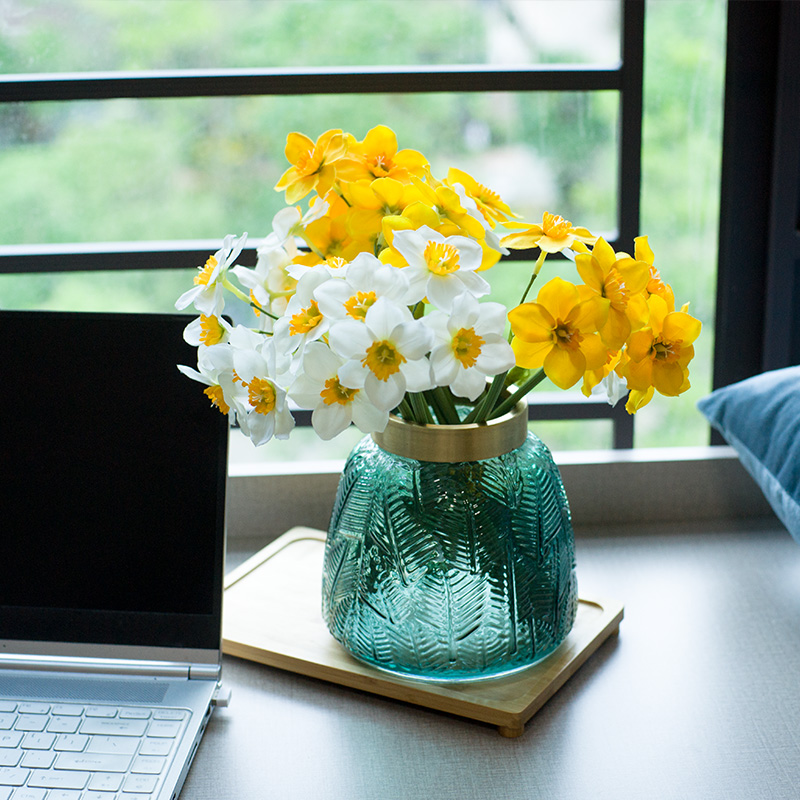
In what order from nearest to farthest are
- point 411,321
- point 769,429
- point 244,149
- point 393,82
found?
point 411,321 < point 769,429 < point 393,82 < point 244,149

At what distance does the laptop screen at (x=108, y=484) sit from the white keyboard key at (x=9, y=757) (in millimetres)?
114

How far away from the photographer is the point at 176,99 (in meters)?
1.22

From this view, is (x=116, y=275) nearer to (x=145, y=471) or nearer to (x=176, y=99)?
(x=176, y=99)

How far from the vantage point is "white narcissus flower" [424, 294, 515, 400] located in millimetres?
661

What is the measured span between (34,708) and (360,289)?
0.46 meters

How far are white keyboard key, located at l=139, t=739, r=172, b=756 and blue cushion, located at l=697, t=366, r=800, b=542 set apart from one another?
64 centimetres

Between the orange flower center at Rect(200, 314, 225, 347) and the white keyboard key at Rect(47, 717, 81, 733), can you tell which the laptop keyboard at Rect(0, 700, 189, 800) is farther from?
the orange flower center at Rect(200, 314, 225, 347)

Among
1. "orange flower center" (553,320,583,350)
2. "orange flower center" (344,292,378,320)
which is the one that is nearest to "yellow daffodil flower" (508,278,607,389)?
"orange flower center" (553,320,583,350)

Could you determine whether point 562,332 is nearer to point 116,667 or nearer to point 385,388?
point 385,388

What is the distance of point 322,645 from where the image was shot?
0.88 m

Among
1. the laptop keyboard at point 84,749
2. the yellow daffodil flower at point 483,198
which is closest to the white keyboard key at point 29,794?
the laptop keyboard at point 84,749

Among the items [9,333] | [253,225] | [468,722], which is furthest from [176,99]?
[468,722]

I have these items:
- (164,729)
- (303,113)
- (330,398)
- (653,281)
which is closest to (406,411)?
(330,398)

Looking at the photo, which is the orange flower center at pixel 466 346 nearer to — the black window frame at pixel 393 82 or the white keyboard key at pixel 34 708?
the white keyboard key at pixel 34 708
